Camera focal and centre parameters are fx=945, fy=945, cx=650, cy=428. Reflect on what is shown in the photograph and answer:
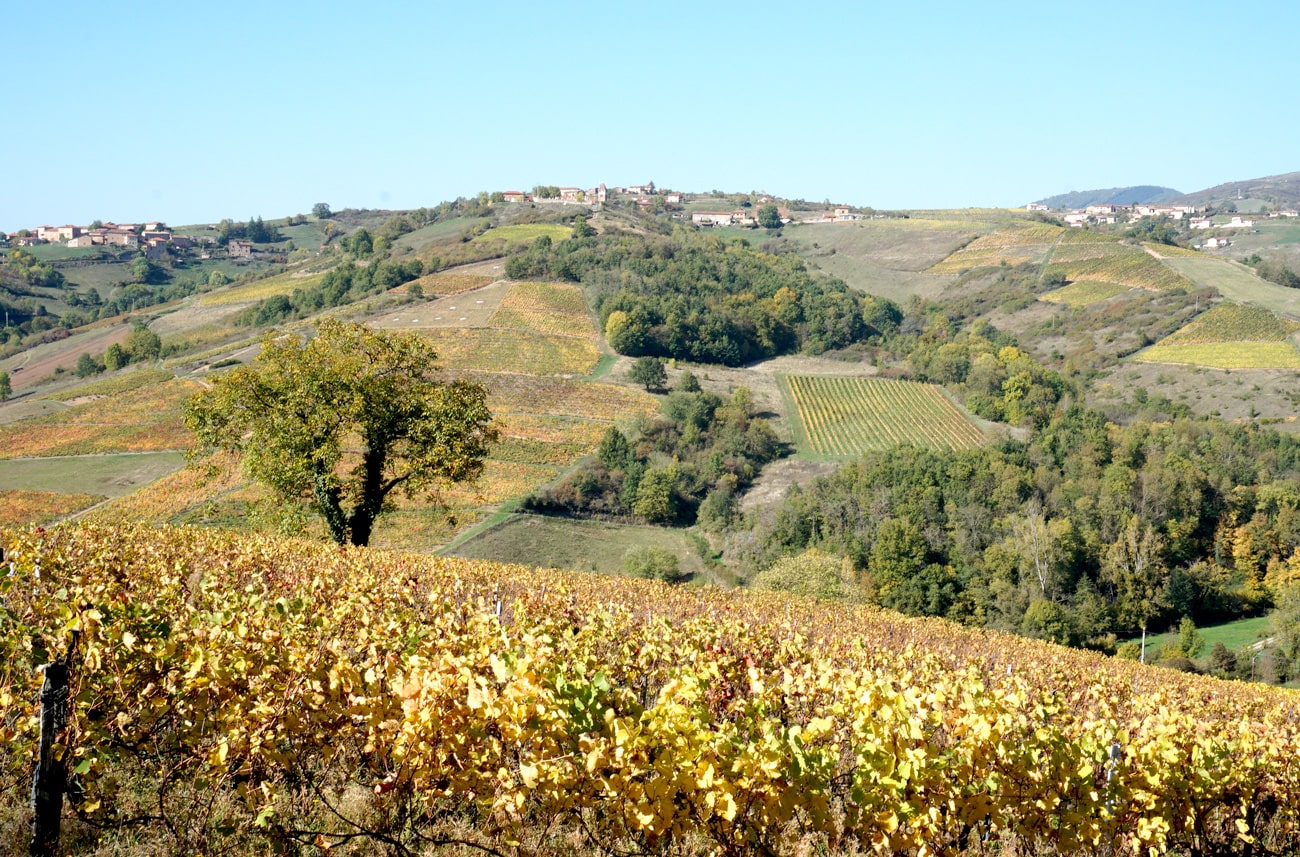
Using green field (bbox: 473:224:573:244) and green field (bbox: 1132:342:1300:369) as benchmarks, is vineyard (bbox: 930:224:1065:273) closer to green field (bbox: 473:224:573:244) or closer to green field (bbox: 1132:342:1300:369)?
green field (bbox: 1132:342:1300:369)

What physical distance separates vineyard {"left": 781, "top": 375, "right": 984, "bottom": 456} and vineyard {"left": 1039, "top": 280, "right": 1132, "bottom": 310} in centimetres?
3835

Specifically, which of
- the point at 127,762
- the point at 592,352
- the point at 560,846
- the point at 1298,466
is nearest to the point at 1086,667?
the point at 560,846

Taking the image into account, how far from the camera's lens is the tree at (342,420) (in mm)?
23891

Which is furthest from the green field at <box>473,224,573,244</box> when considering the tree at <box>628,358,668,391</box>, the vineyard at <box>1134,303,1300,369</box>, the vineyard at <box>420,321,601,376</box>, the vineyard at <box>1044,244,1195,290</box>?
the vineyard at <box>1134,303,1300,369</box>

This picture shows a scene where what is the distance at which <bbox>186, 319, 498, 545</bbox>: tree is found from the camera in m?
23.9

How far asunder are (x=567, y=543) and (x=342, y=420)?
33.1 m

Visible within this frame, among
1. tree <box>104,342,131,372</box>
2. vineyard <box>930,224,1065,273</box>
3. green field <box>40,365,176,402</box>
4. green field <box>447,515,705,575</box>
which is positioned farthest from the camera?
vineyard <box>930,224,1065,273</box>

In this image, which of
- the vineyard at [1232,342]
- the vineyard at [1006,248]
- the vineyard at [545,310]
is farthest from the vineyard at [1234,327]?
the vineyard at [545,310]

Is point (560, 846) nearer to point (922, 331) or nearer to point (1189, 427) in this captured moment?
point (1189, 427)

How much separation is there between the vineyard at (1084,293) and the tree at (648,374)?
69105mm

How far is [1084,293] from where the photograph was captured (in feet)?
431

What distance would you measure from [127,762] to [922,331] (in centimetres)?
13168

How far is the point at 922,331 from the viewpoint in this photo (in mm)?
130875

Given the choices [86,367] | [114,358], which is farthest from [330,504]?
[86,367]
